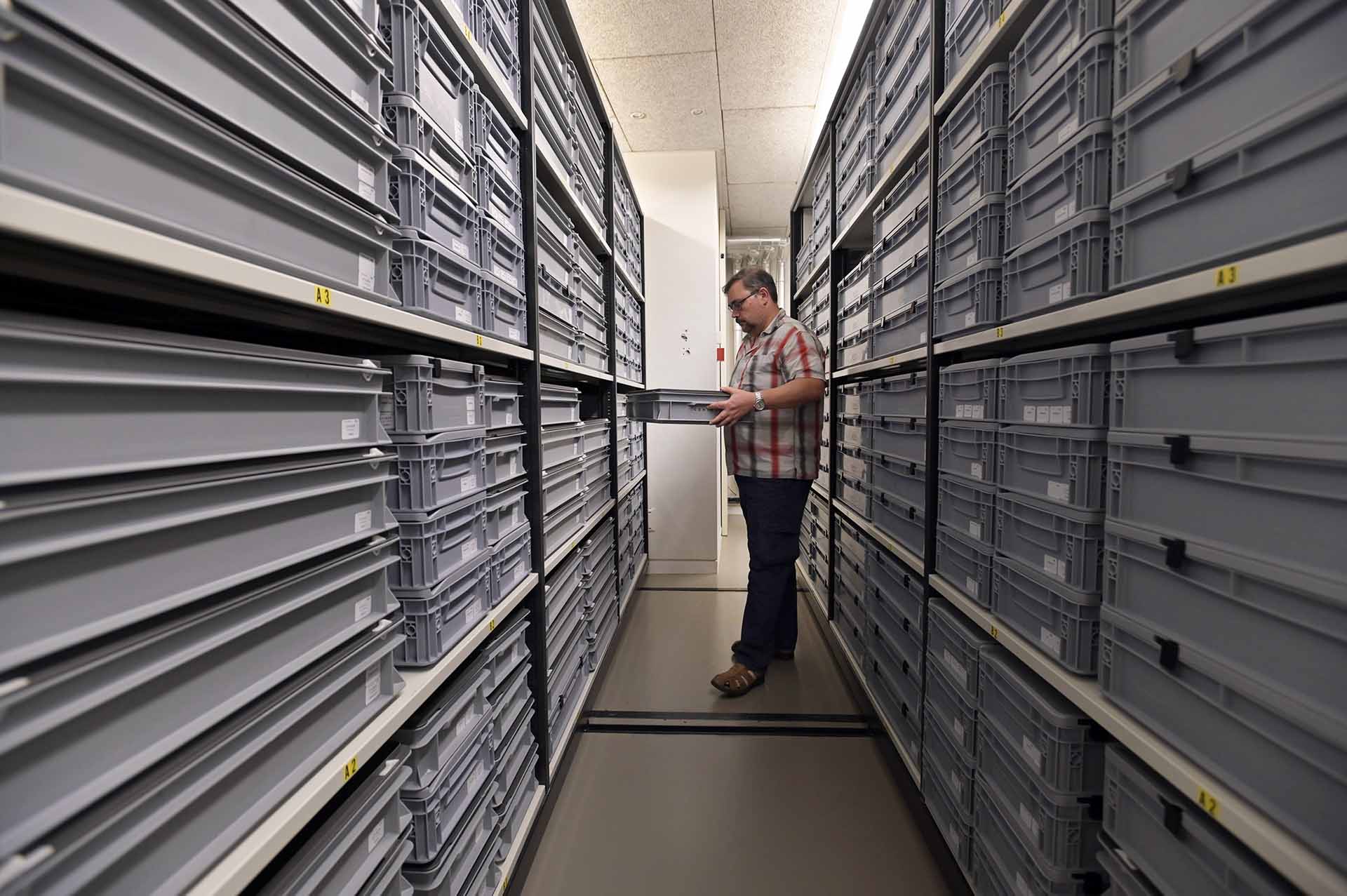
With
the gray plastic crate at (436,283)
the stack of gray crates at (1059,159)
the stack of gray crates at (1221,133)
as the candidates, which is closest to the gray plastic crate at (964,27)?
the stack of gray crates at (1059,159)

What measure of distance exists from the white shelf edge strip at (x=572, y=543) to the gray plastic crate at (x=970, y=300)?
127 centimetres

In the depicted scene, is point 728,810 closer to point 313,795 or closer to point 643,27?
point 313,795

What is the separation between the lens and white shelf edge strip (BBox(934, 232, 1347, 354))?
0.57 meters

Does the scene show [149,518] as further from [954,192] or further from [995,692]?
[954,192]

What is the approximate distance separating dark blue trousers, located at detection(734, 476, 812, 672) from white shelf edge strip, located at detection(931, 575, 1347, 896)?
1.20 m

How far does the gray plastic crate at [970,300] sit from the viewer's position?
4.19 feet

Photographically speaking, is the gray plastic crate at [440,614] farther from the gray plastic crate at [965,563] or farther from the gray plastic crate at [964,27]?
the gray plastic crate at [964,27]

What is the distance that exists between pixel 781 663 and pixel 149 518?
249 cm

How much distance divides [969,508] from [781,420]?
40.3 inches

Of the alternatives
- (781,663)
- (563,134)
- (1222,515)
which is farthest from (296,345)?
(781,663)

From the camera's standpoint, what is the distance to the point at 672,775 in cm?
187

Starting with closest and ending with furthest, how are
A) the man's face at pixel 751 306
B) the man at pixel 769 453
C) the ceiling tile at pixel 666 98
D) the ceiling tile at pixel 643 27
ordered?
the man at pixel 769 453
the man's face at pixel 751 306
the ceiling tile at pixel 643 27
the ceiling tile at pixel 666 98

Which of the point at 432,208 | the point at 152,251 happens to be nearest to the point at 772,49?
the point at 432,208

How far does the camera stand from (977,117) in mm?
1314
